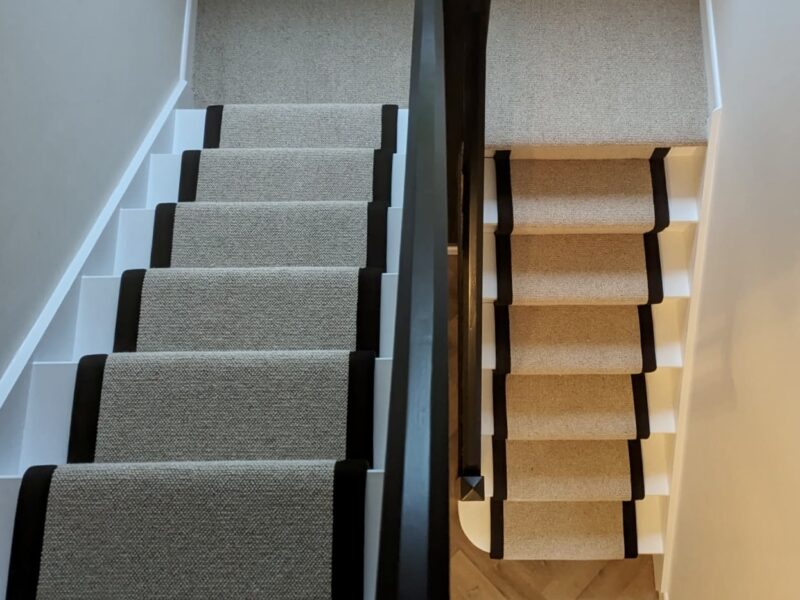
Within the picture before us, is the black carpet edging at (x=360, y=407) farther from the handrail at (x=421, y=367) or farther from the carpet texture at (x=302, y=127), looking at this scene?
the carpet texture at (x=302, y=127)

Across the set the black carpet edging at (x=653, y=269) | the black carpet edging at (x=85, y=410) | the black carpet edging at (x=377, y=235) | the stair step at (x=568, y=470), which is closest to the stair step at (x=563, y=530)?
the stair step at (x=568, y=470)

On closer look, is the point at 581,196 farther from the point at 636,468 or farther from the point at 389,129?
the point at 636,468

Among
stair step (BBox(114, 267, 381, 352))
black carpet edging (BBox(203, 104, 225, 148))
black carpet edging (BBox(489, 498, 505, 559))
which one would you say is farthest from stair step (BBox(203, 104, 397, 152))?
black carpet edging (BBox(489, 498, 505, 559))

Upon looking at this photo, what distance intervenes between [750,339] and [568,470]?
0.99m

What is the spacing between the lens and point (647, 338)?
252 centimetres

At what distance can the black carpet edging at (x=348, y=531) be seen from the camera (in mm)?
1213

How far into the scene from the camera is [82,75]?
6.00 feet

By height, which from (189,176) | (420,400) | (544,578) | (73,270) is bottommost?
(544,578)

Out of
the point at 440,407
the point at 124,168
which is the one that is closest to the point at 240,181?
the point at 124,168

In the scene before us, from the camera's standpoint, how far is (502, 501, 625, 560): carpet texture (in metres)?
2.69

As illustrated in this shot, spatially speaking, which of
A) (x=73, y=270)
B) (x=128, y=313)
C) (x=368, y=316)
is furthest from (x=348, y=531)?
(x=73, y=270)

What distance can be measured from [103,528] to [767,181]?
184 centimetres

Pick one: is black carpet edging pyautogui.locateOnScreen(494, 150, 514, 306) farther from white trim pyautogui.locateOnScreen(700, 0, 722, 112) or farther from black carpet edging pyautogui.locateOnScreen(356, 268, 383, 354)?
black carpet edging pyautogui.locateOnScreen(356, 268, 383, 354)

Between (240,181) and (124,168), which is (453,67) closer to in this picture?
(240,181)
